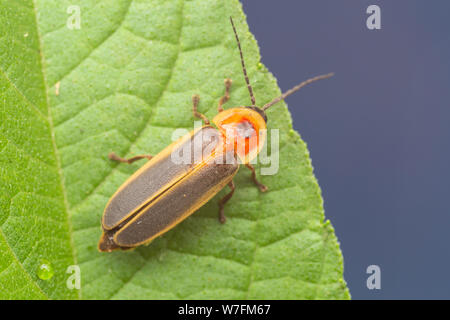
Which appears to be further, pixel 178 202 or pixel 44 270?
pixel 178 202

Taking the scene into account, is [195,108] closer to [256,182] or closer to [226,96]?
[226,96]

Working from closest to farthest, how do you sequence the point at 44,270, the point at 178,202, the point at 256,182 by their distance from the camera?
the point at 44,270, the point at 178,202, the point at 256,182

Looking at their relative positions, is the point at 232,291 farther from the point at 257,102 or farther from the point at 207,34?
the point at 207,34

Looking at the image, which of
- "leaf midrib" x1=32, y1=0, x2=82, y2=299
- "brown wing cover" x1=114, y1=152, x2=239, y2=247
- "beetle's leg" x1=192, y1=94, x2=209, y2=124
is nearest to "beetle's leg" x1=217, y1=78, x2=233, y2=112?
"beetle's leg" x1=192, y1=94, x2=209, y2=124

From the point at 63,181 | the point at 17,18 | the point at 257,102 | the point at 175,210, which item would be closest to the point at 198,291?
the point at 175,210

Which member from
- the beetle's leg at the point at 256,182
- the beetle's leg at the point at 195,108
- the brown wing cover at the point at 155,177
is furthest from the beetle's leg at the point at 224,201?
the beetle's leg at the point at 195,108

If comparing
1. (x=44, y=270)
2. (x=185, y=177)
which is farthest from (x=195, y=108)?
(x=44, y=270)
